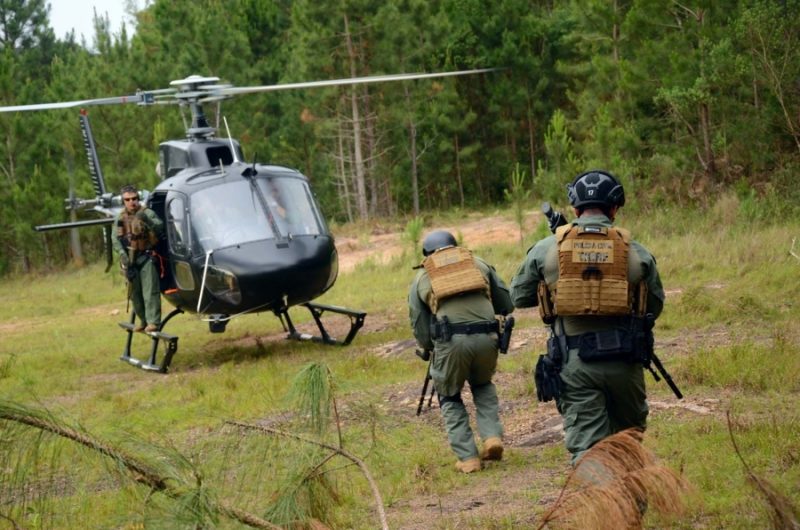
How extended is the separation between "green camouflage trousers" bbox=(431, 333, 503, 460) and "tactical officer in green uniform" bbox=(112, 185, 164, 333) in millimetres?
6476

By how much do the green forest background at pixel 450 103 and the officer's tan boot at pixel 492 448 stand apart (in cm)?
1206

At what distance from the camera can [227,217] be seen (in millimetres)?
12648

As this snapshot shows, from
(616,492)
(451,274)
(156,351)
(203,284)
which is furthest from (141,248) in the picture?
(616,492)

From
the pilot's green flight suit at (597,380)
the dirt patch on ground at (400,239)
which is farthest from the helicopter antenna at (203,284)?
the dirt patch on ground at (400,239)

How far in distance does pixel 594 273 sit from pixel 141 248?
8527 mm

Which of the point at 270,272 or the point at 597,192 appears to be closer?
the point at 597,192

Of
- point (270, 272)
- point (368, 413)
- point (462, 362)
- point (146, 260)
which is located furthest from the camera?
point (146, 260)

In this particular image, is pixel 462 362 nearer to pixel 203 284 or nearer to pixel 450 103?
pixel 203 284

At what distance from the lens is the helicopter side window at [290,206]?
41.7ft

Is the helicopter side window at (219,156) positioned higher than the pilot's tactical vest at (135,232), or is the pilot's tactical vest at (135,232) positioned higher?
the helicopter side window at (219,156)

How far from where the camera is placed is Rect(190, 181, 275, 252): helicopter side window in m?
12.5

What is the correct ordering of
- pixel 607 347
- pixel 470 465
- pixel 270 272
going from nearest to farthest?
pixel 607 347
pixel 470 465
pixel 270 272

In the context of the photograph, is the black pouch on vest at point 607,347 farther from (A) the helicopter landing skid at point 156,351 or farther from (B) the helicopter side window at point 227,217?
(A) the helicopter landing skid at point 156,351

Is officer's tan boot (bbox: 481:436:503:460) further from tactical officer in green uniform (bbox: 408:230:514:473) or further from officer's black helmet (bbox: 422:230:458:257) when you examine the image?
officer's black helmet (bbox: 422:230:458:257)
